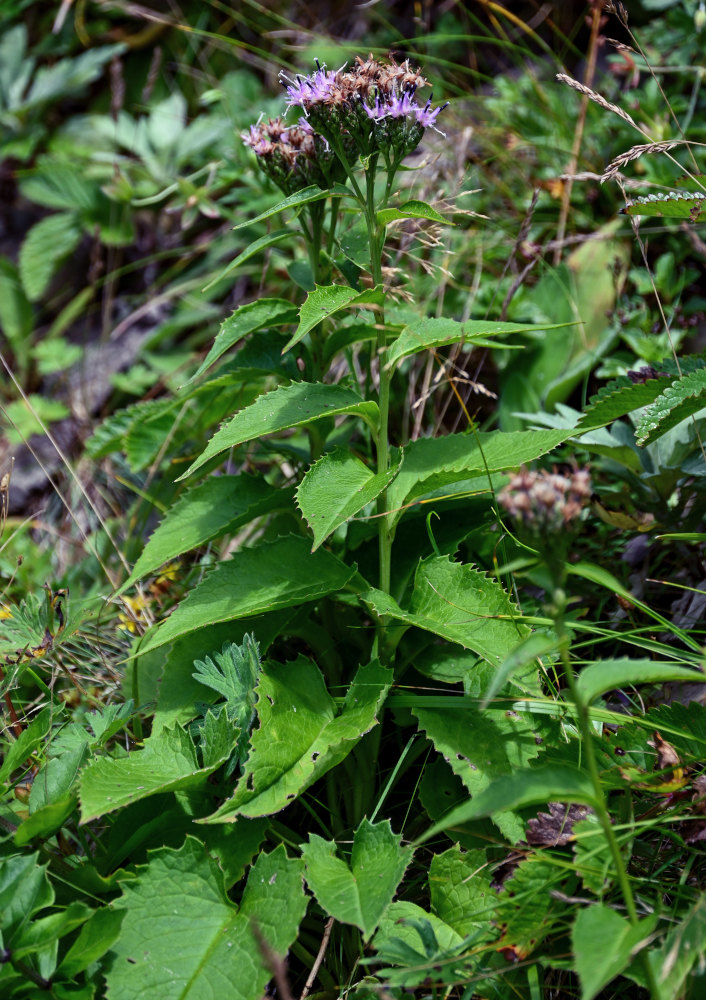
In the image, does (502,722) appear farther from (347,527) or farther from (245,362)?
(245,362)

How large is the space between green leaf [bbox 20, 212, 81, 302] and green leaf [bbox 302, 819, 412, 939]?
3.42 meters

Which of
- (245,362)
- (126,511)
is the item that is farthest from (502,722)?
(126,511)

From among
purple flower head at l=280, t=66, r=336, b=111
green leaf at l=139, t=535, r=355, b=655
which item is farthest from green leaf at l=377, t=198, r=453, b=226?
green leaf at l=139, t=535, r=355, b=655

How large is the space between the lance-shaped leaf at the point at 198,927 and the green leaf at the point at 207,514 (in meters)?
0.58

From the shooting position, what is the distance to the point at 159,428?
2520 mm

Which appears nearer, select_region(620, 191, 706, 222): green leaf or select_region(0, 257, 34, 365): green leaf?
select_region(620, 191, 706, 222): green leaf

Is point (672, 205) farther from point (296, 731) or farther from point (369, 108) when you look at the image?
point (296, 731)

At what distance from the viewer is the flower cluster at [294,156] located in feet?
5.54

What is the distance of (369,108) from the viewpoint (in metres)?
1.49

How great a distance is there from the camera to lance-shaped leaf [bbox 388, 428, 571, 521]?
1.62 metres

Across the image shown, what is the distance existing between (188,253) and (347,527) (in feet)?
8.10

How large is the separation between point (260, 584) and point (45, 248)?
3122 mm

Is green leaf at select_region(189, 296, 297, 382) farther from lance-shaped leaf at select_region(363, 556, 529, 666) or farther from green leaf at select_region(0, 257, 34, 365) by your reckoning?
green leaf at select_region(0, 257, 34, 365)

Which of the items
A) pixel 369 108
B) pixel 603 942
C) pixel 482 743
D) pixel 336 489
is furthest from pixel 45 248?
pixel 603 942
